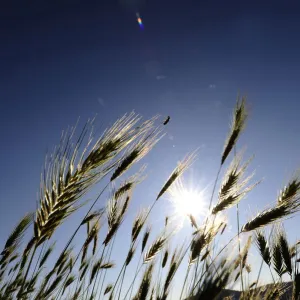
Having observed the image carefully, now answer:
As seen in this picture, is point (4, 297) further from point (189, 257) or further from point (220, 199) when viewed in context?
point (220, 199)

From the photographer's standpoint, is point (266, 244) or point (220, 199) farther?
point (266, 244)

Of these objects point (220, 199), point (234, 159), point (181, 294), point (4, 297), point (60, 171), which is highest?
point (234, 159)

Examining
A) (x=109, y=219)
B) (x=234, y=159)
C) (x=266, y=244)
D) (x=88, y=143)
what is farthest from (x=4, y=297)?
(x=266, y=244)

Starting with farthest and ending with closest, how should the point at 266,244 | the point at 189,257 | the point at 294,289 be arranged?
the point at 266,244
the point at 189,257
the point at 294,289

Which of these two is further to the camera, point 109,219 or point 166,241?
point 166,241

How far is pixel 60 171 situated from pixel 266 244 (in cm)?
258

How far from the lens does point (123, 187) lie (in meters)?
2.96

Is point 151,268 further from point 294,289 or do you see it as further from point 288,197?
point 288,197

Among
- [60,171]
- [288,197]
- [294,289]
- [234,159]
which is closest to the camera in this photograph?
[60,171]

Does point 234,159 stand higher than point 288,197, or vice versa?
point 234,159

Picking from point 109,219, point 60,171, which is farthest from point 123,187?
point 60,171

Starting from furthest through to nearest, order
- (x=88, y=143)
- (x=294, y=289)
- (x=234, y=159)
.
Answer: (x=234, y=159), (x=294, y=289), (x=88, y=143)

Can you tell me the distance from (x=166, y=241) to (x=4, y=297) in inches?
66.8

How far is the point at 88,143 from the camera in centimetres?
183
